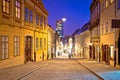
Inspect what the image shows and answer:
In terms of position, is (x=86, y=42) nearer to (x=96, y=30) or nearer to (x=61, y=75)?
(x=96, y=30)

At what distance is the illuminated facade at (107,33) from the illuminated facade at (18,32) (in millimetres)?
9483

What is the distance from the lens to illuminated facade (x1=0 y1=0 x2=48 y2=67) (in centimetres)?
2372

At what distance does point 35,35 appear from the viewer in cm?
3816

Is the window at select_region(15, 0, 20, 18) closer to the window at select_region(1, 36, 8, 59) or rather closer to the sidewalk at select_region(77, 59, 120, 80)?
the window at select_region(1, 36, 8, 59)

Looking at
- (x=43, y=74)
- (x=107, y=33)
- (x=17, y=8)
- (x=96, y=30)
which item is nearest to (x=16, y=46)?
(x=17, y=8)

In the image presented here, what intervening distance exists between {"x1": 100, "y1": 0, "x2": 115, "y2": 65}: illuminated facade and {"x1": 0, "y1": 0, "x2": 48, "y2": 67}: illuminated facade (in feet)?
31.1

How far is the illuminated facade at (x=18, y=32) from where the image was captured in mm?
23719

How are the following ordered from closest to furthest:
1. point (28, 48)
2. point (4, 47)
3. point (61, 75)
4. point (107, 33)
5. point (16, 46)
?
point (61, 75) < point (4, 47) < point (16, 46) < point (107, 33) < point (28, 48)

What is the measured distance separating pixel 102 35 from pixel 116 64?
972 centimetres

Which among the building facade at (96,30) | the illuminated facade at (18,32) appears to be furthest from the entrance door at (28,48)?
the building facade at (96,30)

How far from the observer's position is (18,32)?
2842cm

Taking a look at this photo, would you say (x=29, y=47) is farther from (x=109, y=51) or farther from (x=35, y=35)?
(x=109, y=51)

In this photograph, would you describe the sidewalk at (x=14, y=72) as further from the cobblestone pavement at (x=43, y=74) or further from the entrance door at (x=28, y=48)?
the entrance door at (x=28, y=48)

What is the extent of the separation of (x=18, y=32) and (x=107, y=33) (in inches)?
422
